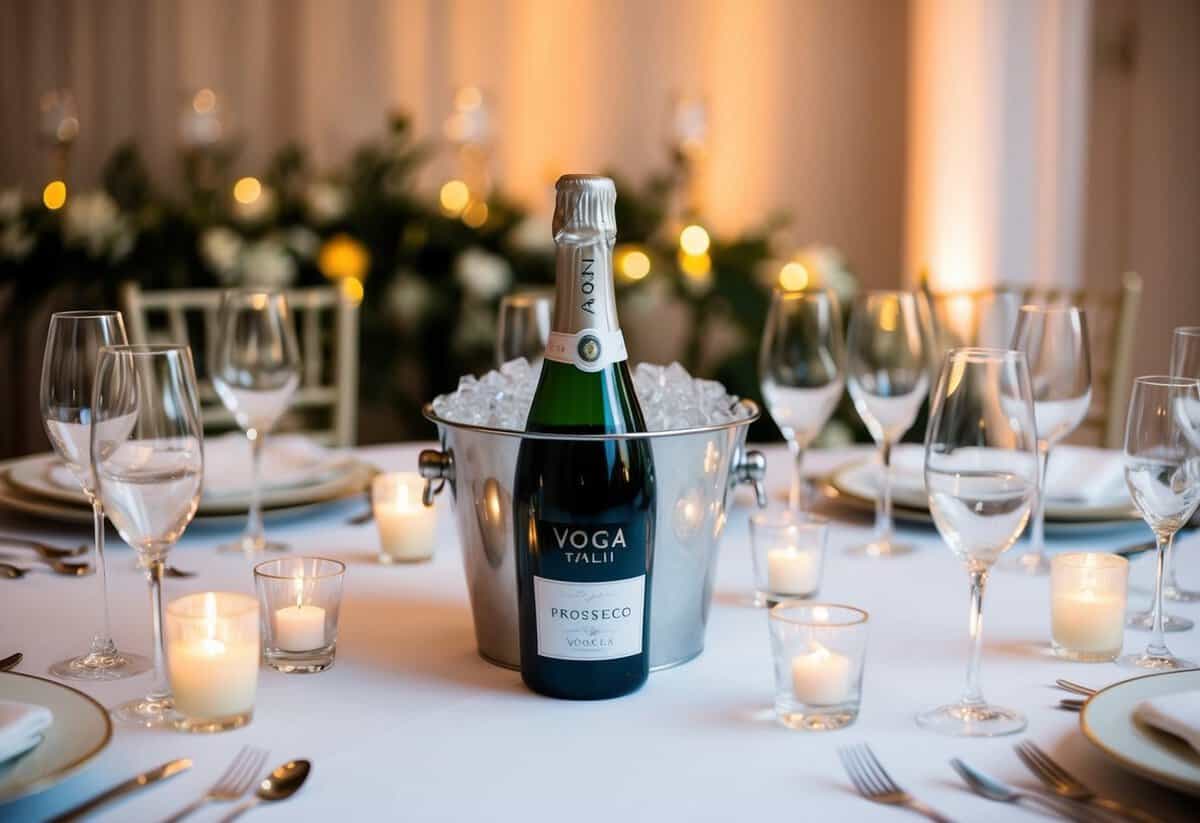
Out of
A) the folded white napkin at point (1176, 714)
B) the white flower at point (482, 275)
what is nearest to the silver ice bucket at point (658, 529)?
the folded white napkin at point (1176, 714)

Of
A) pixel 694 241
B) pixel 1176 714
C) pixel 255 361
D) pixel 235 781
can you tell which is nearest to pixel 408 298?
pixel 694 241

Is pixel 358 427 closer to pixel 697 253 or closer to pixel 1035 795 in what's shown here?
pixel 697 253

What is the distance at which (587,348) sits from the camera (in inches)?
37.7

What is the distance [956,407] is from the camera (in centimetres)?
90

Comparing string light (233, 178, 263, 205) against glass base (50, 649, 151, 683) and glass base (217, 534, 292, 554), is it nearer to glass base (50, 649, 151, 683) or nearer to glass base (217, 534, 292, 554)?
glass base (217, 534, 292, 554)

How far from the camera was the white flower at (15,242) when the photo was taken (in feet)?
11.1

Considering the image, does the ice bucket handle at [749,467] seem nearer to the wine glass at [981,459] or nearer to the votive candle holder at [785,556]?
the votive candle holder at [785,556]

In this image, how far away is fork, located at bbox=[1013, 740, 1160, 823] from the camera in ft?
2.52

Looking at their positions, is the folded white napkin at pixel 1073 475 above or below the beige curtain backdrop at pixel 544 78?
below

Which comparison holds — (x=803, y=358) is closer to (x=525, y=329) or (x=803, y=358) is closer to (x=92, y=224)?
(x=525, y=329)

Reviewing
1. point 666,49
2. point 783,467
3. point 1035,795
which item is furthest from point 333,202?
point 1035,795

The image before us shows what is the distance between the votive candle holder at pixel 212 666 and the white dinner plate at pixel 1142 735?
20.8 inches

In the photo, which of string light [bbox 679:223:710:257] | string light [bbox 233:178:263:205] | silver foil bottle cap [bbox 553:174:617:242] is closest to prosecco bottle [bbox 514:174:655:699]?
silver foil bottle cap [bbox 553:174:617:242]

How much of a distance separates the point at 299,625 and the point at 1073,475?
3.07ft
